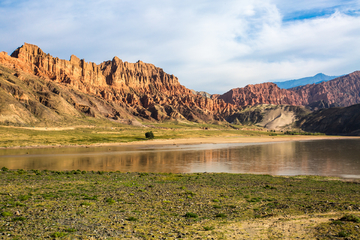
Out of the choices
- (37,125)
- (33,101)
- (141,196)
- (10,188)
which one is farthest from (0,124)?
Answer: (141,196)

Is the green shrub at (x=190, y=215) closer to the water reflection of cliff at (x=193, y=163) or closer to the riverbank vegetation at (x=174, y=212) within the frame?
the riverbank vegetation at (x=174, y=212)

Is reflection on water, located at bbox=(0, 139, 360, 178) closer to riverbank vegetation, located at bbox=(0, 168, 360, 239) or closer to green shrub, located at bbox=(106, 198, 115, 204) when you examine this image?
riverbank vegetation, located at bbox=(0, 168, 360, 239)

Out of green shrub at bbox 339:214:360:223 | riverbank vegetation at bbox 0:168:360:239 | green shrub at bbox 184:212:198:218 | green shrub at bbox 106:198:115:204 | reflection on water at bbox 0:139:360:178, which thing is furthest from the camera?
reflection on water at bbox 0:139:360:178

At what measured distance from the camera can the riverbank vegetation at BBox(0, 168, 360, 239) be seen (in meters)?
11.2

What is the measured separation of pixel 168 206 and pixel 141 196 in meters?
3.54

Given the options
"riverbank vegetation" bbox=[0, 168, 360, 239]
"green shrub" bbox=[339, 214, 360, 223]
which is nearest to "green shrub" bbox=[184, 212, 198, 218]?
"riverbank vegetation" bbox=[0, 168, 360, 239]

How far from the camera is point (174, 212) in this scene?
14781mm

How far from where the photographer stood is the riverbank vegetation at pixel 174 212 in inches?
439

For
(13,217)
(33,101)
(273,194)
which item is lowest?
(273,194)

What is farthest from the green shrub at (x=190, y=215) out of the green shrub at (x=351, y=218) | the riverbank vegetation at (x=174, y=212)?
the green shrub at (x=351, y=218)

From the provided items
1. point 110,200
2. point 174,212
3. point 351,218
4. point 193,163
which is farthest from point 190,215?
point 193,163

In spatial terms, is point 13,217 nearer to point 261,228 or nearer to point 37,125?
point 261,228

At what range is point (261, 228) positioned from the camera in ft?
39.9

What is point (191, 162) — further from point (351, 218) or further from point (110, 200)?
point (351, 218)
